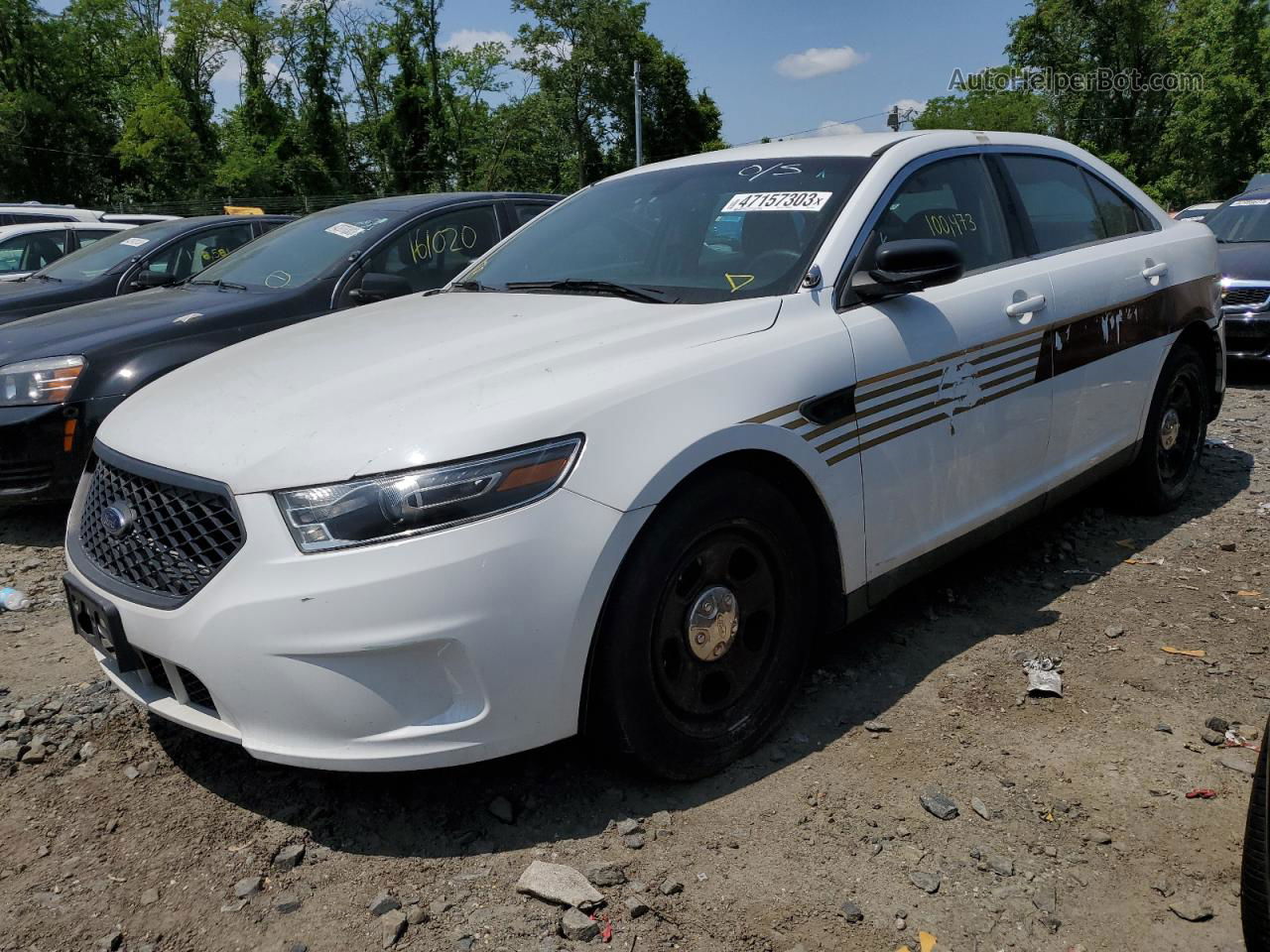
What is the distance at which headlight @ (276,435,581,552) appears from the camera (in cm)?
217

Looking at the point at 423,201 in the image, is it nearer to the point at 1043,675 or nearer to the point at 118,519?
the point at 118,519

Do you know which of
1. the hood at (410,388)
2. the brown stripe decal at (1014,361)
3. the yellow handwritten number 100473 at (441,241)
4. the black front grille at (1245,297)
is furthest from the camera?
the black front grille at (1245,297)

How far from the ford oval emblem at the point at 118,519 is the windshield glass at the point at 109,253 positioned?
17.4 ft

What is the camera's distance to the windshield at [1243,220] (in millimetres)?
9453

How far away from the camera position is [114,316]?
17.0 feet

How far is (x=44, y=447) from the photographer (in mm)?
4555

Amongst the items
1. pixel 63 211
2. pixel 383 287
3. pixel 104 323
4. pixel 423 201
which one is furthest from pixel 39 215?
pixel 383 287

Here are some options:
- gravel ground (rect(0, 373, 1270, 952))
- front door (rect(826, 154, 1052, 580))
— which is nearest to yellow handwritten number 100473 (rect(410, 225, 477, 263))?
gravel ground (rect(0, 373, 1270, 952))

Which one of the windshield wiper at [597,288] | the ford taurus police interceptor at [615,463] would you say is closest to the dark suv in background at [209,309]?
the windshield wiper at [597,288]

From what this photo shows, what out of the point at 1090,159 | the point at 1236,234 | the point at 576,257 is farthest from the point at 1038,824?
the point at 1236,234

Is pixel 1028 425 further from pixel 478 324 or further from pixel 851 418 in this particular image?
pixel 478 324

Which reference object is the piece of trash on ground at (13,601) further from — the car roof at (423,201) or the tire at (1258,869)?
the tire at (1258,869)

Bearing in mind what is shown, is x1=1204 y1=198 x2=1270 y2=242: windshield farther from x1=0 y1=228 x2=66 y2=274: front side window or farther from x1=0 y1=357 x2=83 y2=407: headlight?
x1=0 y1=228 x2=66 y2=274: front side window

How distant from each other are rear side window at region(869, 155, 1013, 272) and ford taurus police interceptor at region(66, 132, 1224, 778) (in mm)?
14
